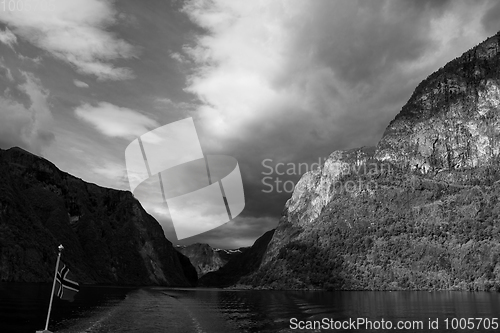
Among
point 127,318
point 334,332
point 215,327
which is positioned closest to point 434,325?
point 334,332

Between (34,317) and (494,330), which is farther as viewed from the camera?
(34,317)

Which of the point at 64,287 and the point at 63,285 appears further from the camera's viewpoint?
the point at 64,287

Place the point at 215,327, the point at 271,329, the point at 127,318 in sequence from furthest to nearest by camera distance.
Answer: the point at 127,318, the point at 215,327, the point at 271,329

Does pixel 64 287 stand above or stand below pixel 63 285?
below

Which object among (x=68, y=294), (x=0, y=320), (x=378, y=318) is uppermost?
(x=68, y=294)

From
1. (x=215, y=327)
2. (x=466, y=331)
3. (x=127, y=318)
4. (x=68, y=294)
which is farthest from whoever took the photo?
(x=127, y=318)

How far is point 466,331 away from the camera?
173 feet

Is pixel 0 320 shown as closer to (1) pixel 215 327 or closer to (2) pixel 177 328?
(2) pixel 177 328

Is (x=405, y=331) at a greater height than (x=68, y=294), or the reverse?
(x=68, y=294)

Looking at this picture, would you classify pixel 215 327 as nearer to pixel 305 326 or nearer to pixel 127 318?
pixel 305 326

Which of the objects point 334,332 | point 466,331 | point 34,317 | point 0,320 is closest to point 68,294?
point 0,320

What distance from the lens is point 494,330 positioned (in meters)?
52.7

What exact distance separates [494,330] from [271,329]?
30945 millimetres

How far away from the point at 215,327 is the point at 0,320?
1200 inches
